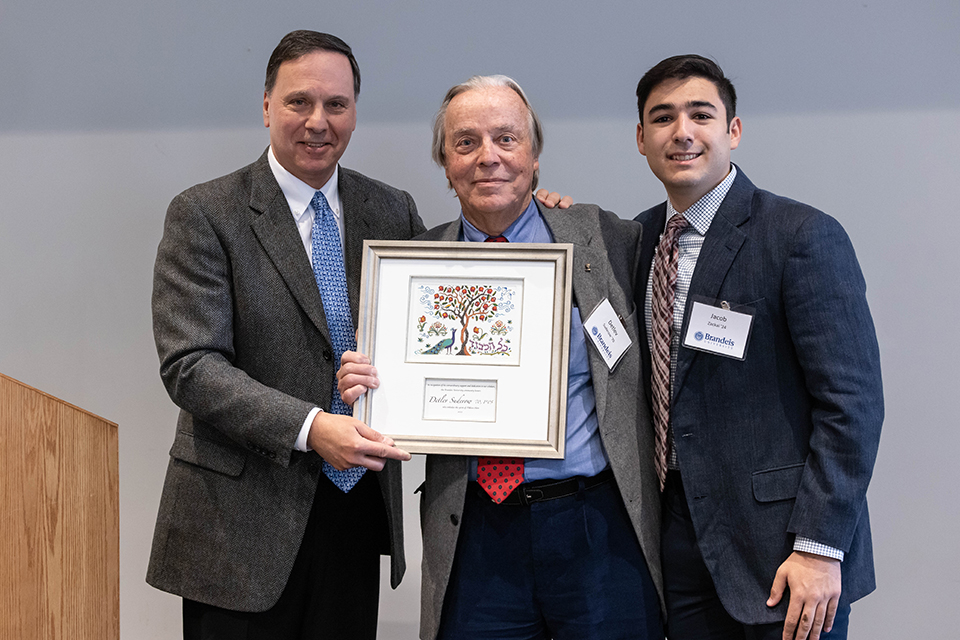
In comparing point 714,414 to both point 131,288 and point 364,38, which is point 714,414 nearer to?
point 364,38

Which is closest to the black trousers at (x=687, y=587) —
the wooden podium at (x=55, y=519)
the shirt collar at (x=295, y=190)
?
the shirt collar at (x=295, y=190)

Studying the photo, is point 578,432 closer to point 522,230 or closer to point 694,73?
point 522,230

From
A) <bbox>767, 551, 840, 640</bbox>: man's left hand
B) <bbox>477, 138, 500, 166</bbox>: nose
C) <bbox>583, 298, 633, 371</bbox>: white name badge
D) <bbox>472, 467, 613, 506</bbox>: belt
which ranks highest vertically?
<bbox>477, 138, 500, 166</bbox>: nose

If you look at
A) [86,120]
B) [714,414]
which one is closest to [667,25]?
[714,414]

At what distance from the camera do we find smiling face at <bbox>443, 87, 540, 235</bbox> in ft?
5.91

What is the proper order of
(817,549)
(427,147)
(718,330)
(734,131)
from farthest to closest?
1. (427,147)
2. (734,131)
3. (718,330)
4. (817,549)

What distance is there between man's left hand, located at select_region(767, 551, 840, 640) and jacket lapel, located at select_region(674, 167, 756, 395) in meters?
0.44

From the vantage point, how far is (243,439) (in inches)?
72.2

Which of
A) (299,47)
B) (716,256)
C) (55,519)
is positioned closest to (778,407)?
(716,256)

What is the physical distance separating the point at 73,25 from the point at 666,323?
2.84m

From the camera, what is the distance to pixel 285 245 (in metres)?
1.96

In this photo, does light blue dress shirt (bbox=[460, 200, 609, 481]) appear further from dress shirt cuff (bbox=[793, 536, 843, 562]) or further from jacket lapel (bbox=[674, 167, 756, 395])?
dress shirt cuff (bbox=[793, 536, 843, 562])

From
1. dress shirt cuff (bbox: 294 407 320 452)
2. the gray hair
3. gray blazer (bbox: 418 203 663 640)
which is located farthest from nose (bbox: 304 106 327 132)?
dress shirt cuff (bbox: 294 407 320 452)

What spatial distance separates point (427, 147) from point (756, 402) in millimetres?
1888
